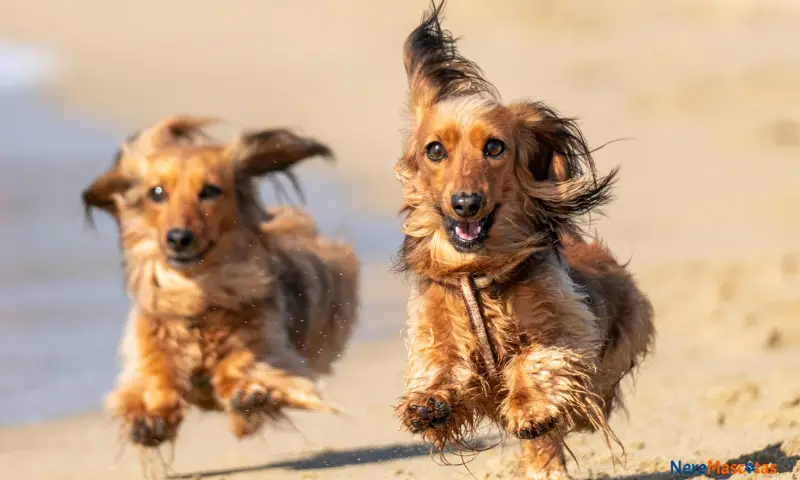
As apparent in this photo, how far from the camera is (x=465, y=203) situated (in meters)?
4.04

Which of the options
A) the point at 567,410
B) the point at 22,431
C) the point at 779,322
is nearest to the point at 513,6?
the point at 779,322

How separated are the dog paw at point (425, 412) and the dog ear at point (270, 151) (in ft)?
6.05

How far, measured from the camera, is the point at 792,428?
18.0ft

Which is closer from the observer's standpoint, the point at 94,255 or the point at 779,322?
the point at 779,322

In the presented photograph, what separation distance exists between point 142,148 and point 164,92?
14.0 m

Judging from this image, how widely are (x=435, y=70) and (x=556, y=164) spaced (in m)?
0.50

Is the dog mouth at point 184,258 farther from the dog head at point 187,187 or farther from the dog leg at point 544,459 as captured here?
the dog leg at point 544,459

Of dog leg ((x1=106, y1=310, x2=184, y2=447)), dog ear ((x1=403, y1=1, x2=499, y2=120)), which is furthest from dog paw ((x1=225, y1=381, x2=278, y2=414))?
dog ear ((x1=403, y1=1, x2=499, y2=120))

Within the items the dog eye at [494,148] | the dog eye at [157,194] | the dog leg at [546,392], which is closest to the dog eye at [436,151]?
the dog eye at [494,148]

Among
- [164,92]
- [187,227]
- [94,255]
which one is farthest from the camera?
[164,92]

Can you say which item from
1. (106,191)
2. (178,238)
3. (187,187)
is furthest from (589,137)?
(178,238)

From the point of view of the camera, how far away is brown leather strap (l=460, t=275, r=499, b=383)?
419 cm

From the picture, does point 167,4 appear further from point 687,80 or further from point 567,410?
point 567,410

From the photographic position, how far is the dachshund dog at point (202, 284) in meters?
5.19
